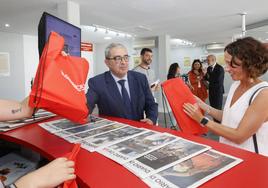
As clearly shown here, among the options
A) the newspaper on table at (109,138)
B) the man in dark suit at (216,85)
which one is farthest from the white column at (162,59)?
the newspaper on table at (109,138)

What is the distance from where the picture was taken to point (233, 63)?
146cm

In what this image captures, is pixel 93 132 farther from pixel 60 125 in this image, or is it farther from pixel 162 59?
pixel 162 59

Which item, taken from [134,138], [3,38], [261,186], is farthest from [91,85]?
[3,38]

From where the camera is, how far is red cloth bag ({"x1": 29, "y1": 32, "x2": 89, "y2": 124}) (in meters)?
1.08

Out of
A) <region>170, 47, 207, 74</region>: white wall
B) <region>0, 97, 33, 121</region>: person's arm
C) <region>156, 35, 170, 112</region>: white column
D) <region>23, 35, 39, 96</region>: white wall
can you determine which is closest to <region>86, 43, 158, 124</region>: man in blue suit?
<region>0, 97, 33, 121</region>: person's arm

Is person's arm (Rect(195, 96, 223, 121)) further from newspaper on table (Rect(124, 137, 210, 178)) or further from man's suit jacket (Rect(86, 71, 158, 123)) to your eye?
newspaper on table (Rect(124, 137, 210, 178))

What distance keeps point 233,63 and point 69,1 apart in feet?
11.8

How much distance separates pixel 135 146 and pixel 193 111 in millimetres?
664

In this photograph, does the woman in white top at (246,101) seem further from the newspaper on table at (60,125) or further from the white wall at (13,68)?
the white wall at (13,68)

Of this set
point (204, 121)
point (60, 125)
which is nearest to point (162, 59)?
point (204, 121)

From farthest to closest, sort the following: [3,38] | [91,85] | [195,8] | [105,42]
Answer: [105,42] → [3,38] → [195,8] → [91,85]

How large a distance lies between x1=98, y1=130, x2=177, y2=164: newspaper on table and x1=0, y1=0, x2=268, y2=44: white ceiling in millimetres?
3641

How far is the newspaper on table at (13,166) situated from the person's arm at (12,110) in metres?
0.35

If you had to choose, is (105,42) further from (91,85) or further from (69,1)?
(91,85)
